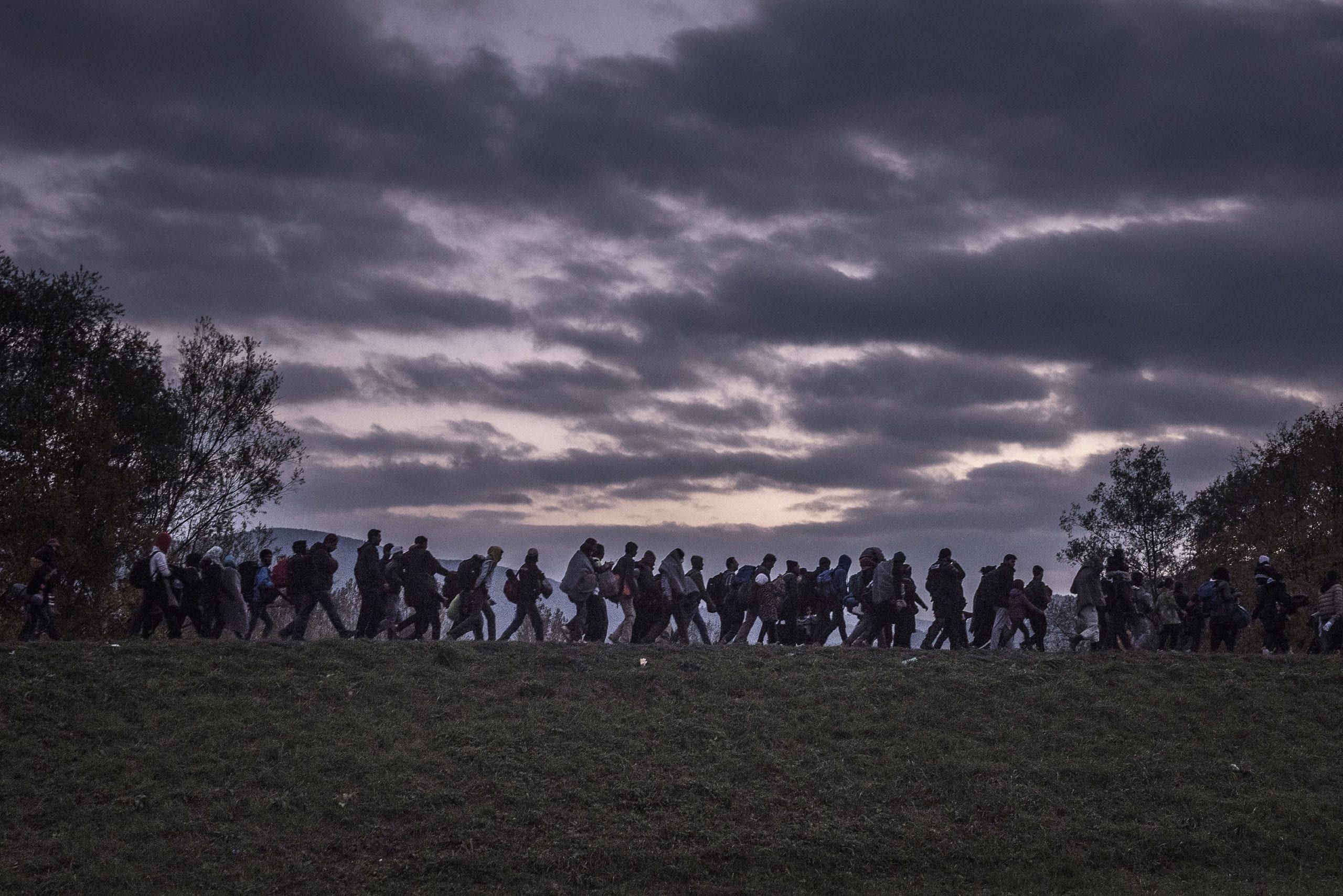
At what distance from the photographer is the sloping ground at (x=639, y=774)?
16.2 meters

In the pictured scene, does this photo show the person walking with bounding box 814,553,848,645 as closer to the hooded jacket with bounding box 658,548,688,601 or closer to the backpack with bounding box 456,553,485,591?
the hooded jacket with bounding box 658,548,688,601

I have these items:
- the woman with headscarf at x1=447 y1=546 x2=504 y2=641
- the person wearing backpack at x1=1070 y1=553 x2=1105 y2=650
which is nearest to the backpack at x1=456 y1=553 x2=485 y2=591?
the woman with headscarf at x1=447 y1=546 x2=504 y2=641

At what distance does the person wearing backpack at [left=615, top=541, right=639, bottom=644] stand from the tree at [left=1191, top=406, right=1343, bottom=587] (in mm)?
27715

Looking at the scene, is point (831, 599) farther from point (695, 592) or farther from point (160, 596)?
point (160, 596)

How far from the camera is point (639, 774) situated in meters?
18.9

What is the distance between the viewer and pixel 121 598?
127ft

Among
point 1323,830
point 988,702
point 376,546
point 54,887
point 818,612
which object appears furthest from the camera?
point 818,612

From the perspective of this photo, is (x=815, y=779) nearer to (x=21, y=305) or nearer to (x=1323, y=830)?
(x=1323, y=830)

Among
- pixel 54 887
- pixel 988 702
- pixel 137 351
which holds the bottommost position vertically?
pixel 54 887

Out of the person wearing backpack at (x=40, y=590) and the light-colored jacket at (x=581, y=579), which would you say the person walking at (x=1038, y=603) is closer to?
the light-colored jacket at (x=581, y=579)

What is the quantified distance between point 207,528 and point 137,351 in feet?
22.9

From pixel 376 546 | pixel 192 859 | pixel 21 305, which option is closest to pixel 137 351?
pixel 21 305

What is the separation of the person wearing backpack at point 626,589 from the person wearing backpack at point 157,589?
357 inches

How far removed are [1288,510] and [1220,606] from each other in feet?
72.3
